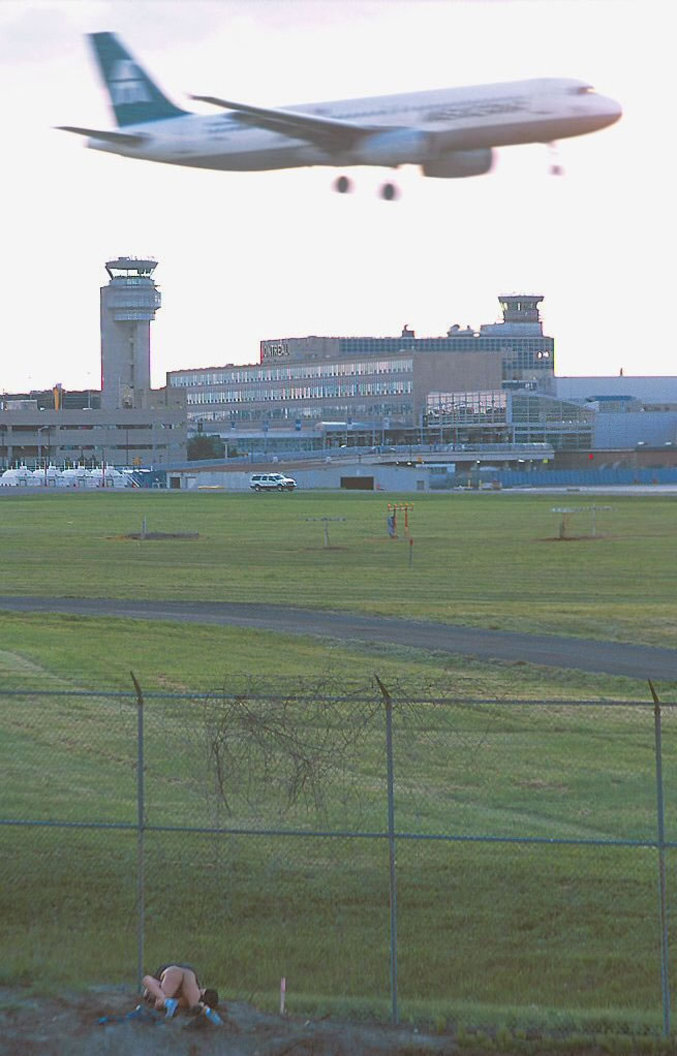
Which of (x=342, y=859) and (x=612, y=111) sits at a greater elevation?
(x=612, y=111)

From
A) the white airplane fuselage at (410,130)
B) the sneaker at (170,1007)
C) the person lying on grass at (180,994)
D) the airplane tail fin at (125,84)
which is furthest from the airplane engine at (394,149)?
the sneaker at (170,1007)

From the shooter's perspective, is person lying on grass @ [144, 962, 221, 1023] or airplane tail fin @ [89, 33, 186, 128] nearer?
person lying on grass @ [144, 962, 221, 1023]

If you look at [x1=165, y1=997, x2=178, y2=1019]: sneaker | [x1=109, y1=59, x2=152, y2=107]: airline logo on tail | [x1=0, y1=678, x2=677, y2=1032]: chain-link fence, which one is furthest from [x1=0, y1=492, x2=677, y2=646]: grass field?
[x1=165, y1=997, x2=178, y2=1019]: sneaker

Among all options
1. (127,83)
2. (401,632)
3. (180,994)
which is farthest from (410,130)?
(180,994)

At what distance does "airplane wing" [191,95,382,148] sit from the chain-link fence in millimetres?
11942

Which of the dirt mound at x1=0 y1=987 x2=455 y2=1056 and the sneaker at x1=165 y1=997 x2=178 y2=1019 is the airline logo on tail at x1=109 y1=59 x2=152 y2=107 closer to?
the dirt mound at x1=0 y1=987 x2=455 y2=1056

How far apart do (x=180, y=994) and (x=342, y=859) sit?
4567 mm

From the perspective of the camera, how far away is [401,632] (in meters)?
39.0

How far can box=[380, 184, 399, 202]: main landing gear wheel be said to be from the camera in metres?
24.6

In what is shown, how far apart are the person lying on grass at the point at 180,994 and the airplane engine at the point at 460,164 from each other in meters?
16.6

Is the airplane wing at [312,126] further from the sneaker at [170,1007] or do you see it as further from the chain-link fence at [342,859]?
the sneaker at [170,1007]

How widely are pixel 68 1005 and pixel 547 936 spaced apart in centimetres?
507

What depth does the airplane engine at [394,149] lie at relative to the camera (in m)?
25.8

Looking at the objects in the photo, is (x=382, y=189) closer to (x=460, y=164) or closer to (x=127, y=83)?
(x=460, y=164)
